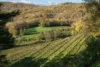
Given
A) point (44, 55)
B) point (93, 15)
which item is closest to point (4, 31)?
point (93, 15)

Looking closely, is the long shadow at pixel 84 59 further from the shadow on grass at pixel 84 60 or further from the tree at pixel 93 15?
the tree at pixel 93 15

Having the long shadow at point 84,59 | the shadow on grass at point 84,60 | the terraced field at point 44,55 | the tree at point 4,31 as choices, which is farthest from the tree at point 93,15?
the tree at point 4,31

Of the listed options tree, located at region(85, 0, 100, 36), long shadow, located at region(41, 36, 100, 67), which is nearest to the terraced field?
long shadow, located at region(41, 36, 100, 67)

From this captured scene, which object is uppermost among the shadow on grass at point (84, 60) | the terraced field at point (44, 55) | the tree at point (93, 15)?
the tree at point (93, 15)

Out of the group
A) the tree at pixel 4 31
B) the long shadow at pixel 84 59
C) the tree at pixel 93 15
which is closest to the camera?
the tree at pixel 4 31

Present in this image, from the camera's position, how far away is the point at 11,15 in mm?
20953

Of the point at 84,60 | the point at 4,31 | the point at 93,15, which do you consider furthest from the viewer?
the point at 93,15

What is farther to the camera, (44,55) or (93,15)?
(44,55)

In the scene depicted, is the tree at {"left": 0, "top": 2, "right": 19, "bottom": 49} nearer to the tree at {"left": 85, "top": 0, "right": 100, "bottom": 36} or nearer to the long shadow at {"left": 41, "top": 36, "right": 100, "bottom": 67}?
the long shadow at {"left": 41, "top": 36, "right": 100, "bottom": 67}

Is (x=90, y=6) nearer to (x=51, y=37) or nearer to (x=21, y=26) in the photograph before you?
(x=51, y=37)

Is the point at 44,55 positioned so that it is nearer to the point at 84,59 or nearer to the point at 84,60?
the point at 84,59

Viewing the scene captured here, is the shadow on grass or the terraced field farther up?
the shadow on grass

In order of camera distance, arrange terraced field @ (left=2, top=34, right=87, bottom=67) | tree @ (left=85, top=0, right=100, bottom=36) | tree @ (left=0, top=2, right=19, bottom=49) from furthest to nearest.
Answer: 1. terraced field @ (left=2, top=34, right=87, bottom=67)
2. tree @ (left=85, top=0, right=100, bottom=36)
3. tree @ (left=0, top=2, right=19, bottom=49)

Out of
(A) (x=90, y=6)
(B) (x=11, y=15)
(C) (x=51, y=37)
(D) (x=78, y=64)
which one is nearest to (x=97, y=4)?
(A) (x=90, y=6)
